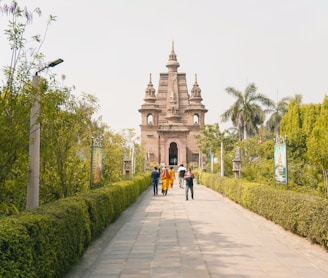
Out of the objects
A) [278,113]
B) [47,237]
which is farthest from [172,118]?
[47,237]

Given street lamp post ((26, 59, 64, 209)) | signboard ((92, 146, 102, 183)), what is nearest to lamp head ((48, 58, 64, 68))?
street lamp post ((26, 59, 64, 209))

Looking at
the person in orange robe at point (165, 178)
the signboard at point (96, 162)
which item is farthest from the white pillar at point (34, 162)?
the person in orange robe at point (165, 178)

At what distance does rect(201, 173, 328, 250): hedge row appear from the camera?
7949 millimetres

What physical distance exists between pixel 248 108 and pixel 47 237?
4481 centimetres

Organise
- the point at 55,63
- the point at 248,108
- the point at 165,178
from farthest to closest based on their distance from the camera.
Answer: the point at 248,108
the point at 165,178
the point at 55,63

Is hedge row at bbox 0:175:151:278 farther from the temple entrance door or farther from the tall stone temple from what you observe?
the temple entrance door

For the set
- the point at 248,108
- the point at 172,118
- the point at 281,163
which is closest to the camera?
the point at 281,163

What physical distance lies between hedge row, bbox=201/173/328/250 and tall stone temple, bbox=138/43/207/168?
45.9 metres

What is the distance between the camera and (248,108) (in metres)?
48.2

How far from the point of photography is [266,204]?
12.2 metres

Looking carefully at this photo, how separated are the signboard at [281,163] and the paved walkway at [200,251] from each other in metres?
1.49

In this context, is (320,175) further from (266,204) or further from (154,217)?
(154,217)

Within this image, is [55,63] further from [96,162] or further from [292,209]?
[292,209]

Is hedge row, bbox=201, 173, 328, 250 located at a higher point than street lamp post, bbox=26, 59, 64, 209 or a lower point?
lower
